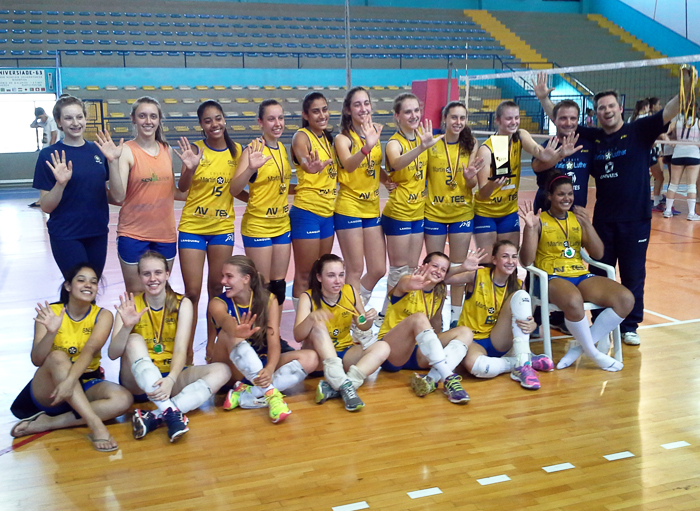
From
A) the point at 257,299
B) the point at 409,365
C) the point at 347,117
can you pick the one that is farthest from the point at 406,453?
the point at 347,117

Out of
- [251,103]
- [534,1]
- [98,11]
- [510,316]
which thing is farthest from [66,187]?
[534,1]

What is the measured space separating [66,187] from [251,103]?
13.9m

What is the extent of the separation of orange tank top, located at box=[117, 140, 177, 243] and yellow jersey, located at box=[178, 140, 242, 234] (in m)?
0.18

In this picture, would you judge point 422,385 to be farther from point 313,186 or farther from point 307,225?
point 313,186

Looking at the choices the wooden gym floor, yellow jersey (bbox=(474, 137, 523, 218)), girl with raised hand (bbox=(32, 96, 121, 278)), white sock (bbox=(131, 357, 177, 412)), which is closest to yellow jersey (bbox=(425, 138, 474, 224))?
yellow jersey (bbox=(474, 137, 523, 218))

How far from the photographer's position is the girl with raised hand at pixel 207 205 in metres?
4.35

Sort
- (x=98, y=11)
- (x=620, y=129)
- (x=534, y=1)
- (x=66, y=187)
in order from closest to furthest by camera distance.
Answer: (x=66, y=187)
(x=620, y=129)
(x=98, y=11)
(x=534, y=1)

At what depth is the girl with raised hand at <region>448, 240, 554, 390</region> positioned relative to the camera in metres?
4.25

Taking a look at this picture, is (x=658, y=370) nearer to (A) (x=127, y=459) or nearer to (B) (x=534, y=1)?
(A) (x=127, y=459)

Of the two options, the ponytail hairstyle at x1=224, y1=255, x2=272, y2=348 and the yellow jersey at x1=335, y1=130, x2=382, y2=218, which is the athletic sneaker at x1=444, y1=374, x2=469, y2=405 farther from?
the yellow jersey at x1=335, y1=130, x2=382, y2=218

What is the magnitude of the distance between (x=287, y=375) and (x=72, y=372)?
1209 millimetres

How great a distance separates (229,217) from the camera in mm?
4465

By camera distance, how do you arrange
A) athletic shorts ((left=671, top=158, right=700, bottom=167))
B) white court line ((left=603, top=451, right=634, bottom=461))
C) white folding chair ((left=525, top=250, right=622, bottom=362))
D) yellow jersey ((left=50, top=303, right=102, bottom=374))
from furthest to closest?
athletic shorts ((left=671, top=158, right=700, bottom=167)) < white folding chair ((left=525, top=250, right=622, bottom=362)) < yellow jersey ((left=50, top=303, right=102, bottom=374)) < white court line ((left=603, top=451, right=634, bottom=461))

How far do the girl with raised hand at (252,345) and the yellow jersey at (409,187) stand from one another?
1260mm
